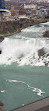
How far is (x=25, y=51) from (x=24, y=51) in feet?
0.25

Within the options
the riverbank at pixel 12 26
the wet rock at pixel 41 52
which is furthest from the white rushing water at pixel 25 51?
the riverbank at pixel 12 26

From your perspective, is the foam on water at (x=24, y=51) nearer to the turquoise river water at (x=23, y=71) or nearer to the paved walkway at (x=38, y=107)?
the turquoise river water at (x=23, y=71)

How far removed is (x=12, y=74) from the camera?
52.3ft

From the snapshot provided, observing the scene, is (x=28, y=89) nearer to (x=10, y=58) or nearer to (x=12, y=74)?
(x=12, y=74)

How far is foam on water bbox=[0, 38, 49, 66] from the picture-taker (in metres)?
18.8

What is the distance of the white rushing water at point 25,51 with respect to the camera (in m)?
18.8

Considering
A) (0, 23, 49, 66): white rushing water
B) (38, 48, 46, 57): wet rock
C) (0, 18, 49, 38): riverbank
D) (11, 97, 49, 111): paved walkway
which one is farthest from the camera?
(0, 18, 49, 38): riverbank

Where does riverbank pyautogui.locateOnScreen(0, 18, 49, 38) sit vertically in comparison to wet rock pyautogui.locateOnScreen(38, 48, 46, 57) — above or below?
above

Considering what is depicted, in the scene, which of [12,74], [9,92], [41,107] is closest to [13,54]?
[12,74]

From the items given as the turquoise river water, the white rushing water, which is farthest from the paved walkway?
the white rushing water

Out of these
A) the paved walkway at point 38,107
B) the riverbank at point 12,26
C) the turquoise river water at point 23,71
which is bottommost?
the paved walkway at point 38,107

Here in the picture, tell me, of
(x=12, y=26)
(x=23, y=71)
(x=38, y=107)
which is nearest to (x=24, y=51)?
(x=23, y=71)

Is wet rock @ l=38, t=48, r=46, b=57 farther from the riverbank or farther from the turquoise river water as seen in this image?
the riverbank

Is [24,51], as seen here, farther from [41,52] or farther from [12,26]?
[12,26]
